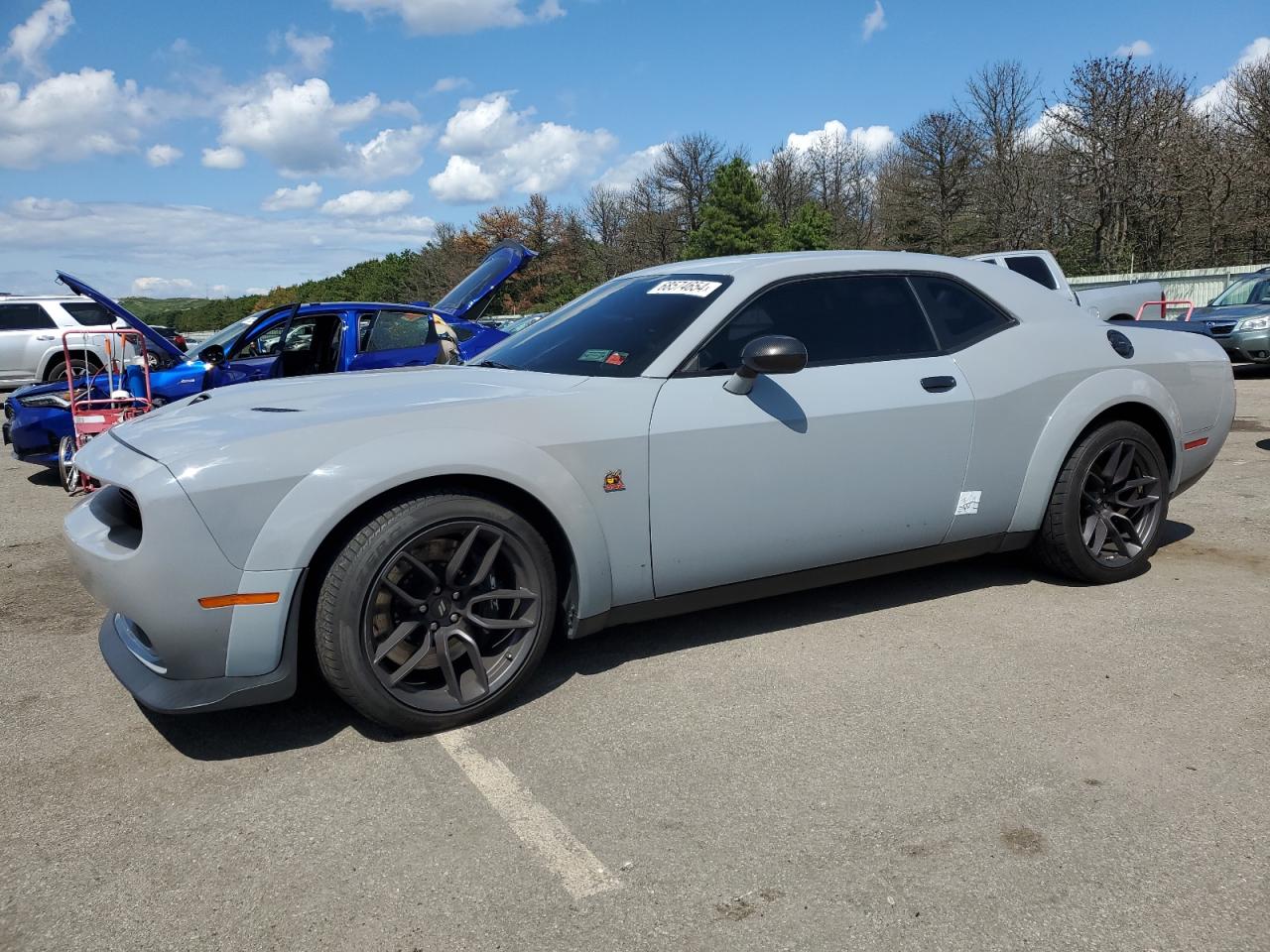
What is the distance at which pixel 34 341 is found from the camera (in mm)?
15719

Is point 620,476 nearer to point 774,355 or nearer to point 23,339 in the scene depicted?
point 774,355

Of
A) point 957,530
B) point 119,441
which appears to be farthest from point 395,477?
point 957,530

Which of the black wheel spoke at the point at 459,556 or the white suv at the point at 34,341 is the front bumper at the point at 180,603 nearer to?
the black wheel spoke at the point at 459,556

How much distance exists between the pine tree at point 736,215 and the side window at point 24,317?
116 ft

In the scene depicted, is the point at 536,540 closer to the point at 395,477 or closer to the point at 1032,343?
the point at 395,477

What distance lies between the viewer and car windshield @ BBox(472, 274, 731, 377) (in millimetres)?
3426

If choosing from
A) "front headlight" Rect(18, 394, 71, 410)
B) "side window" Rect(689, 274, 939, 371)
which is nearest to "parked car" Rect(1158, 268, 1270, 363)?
"side window" Rect(689, 274, 939, 371)

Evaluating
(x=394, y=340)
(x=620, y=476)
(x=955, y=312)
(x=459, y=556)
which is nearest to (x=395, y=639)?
(x=459, y=556)

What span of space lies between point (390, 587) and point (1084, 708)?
7.53 feet

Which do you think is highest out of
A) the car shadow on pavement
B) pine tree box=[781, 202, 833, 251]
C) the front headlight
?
pine tree box=[781, 202, 833, 251]

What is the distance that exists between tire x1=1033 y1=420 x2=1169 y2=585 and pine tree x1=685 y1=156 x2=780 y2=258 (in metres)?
44.4

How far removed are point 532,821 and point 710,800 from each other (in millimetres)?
492

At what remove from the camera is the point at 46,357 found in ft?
51.6

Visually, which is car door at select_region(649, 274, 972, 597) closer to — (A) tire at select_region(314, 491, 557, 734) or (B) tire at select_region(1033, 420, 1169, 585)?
(A) tire at select_region(314, 491, 557, 734)
